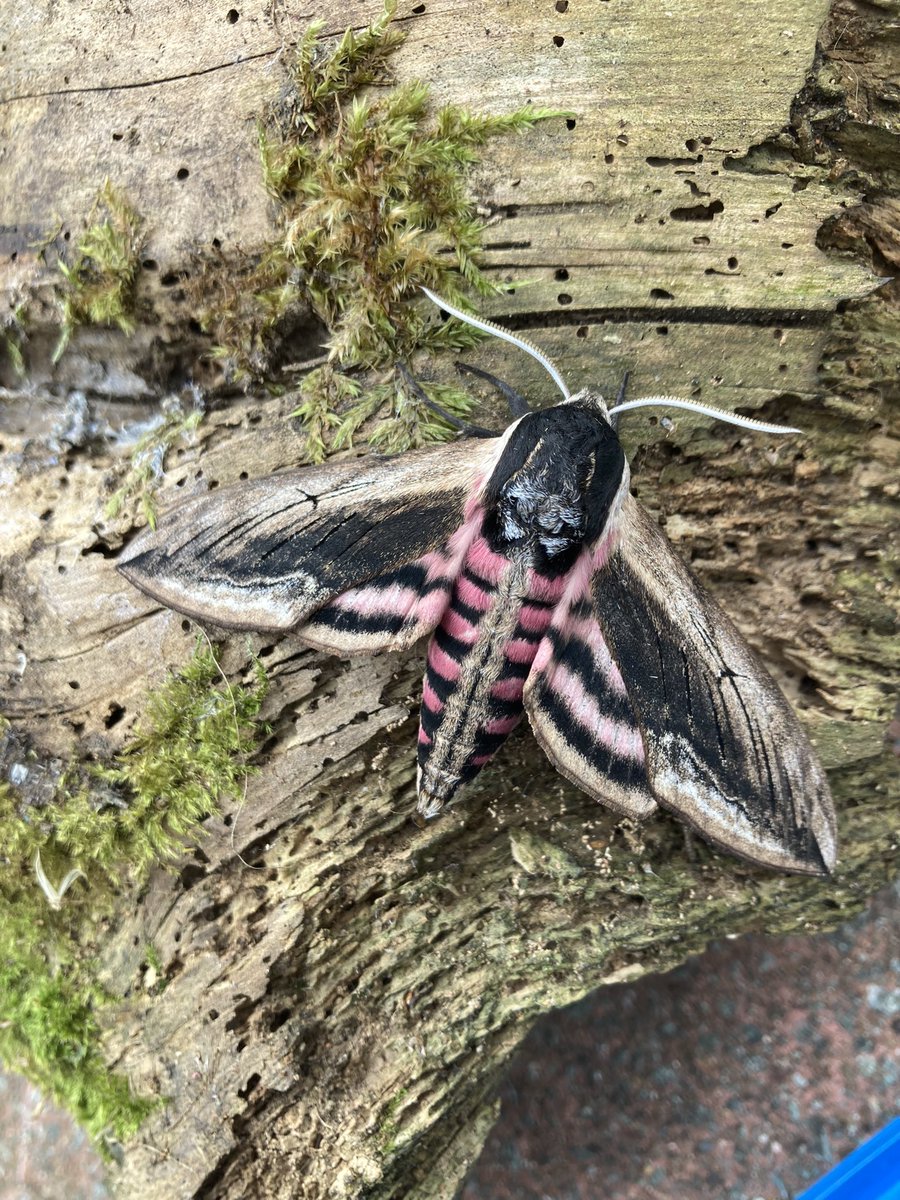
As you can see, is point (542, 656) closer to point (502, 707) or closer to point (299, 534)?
point (502, 707)

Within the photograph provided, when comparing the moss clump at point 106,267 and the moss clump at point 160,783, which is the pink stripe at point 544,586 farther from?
the moss clump at point 106,267

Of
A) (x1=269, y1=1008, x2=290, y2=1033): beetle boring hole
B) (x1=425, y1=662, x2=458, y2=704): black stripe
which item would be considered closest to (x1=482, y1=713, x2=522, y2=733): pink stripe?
(x1=425, y1=662, x2=458, y2=704): black stripe

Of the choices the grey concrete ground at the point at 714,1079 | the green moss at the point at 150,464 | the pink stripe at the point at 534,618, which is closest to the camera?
the pink stripe at the point at 534,618

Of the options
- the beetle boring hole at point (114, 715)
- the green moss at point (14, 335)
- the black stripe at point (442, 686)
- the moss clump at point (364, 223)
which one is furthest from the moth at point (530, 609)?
the green moss at point (14, 335)

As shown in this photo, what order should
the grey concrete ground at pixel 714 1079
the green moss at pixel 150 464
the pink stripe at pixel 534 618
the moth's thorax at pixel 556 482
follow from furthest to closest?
the grey concrete ground at pixel 714 1079
the green moss at pixel 150 464
the pink stripe at pixel 534 618
the moth's thorax at pixel 556 482

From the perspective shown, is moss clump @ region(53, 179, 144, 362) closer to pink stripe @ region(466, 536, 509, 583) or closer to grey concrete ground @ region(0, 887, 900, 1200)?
pink stripe @ region(466, 536, 509, 583)

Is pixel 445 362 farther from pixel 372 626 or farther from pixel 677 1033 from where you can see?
pixel 677 1033

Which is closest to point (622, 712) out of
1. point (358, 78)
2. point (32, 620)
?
point (32, 620)
